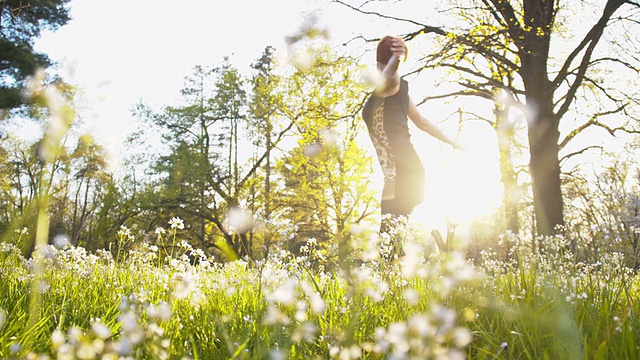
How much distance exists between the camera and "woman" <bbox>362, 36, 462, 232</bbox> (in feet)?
15.6

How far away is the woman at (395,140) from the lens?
476cm

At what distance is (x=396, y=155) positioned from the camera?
485cm

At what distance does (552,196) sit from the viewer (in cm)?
965

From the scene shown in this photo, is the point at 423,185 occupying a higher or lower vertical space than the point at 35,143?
lower

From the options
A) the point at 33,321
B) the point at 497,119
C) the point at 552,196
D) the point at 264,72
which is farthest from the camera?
the point at 264,72

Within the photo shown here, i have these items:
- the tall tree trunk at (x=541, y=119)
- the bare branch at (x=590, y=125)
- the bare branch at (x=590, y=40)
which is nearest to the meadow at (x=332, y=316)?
the tall tree trunk at (x=541, y=119)

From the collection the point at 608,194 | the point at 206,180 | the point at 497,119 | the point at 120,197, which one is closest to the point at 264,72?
the point at 206,180

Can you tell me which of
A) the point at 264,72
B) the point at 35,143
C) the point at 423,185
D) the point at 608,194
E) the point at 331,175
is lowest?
the point at 608,194

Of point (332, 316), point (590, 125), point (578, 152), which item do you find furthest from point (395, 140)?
point (578, 152)

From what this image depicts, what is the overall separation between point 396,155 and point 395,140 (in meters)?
0.17

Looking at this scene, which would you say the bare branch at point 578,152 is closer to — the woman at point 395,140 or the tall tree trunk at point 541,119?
the tall tree trunk at point 541,119

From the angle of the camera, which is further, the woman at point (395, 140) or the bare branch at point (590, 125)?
the bare branch at point (590, 125)

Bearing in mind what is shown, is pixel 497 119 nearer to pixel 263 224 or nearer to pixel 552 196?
pixel 552 196

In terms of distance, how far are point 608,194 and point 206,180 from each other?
2145 cm
